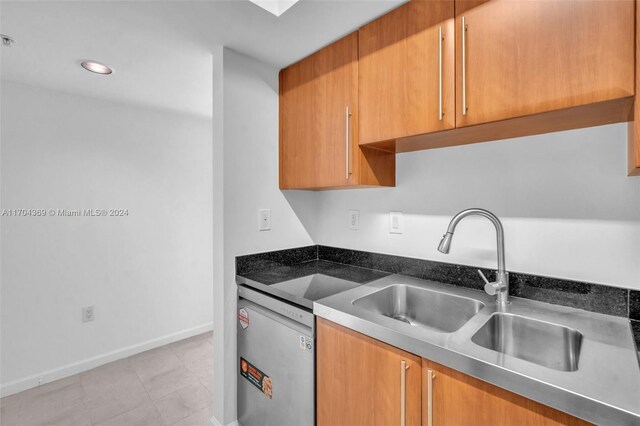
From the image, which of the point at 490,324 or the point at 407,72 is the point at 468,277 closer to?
the point at 490,324

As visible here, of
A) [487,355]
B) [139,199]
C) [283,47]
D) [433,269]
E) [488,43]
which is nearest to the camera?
[487,355]

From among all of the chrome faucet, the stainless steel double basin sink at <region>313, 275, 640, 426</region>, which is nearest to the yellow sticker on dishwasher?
the stainless steel double basin sink at <region>313, 275, 640, 426</region>

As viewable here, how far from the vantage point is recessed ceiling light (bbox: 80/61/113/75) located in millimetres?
1845

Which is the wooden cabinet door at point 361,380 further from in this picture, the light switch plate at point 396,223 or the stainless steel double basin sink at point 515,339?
the light switch plate at point 396,223

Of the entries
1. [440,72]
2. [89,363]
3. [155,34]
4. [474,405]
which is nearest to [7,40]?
[155,34]

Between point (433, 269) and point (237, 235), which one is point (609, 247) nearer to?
point (433, 269)

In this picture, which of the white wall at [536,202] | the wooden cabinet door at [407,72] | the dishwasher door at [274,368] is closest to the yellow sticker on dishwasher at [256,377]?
the dishwasher door at [274,368]

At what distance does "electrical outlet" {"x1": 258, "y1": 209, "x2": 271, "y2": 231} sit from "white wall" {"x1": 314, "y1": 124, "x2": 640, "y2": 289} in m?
0.72

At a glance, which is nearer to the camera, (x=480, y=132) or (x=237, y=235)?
(x=480, y=132)

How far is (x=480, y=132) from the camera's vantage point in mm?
1225

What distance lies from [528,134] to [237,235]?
151cm

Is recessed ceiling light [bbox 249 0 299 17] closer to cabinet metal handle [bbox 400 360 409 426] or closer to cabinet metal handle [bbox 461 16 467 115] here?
cabinet metal handle [bbox 461 16 467 115]

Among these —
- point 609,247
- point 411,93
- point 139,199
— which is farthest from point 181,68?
point 609,247

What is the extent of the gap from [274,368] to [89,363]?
1.94m
